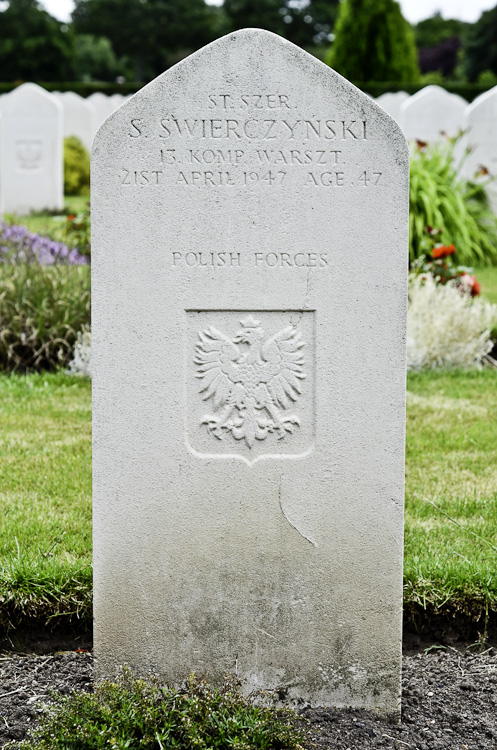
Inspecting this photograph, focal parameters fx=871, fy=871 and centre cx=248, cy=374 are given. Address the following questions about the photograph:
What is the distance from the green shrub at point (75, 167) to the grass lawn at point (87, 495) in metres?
15.2

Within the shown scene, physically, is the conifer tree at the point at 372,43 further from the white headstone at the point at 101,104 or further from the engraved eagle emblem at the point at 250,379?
the engraved eagle emblem at the point at 250,379

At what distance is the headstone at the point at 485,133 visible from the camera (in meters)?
11.7

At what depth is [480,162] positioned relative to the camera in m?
12.1

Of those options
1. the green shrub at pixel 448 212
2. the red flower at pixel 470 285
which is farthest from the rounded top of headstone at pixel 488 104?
the red flower at pixel 470 285

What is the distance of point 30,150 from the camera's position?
1585 cm

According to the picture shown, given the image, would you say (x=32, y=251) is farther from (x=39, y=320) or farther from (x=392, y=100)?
(x=392, y=100)

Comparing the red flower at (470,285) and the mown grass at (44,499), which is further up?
the red flower at (470,285)

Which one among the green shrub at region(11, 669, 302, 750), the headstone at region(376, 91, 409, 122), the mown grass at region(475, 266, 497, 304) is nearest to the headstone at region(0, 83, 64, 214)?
the headstone at region(376, 91, 409, 122)

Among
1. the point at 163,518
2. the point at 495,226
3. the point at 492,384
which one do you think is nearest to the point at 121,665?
the point at 163,518

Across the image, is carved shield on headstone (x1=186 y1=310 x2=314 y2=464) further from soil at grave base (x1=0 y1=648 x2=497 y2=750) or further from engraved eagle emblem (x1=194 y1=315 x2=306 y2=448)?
soil at grave base (x1=0 y1=648 x2=497 y2=750)

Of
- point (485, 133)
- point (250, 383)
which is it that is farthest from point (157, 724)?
point (485, 133)

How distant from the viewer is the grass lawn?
297 centimetres

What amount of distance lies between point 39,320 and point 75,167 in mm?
15142

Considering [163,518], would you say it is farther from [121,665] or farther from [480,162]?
[480,162]
